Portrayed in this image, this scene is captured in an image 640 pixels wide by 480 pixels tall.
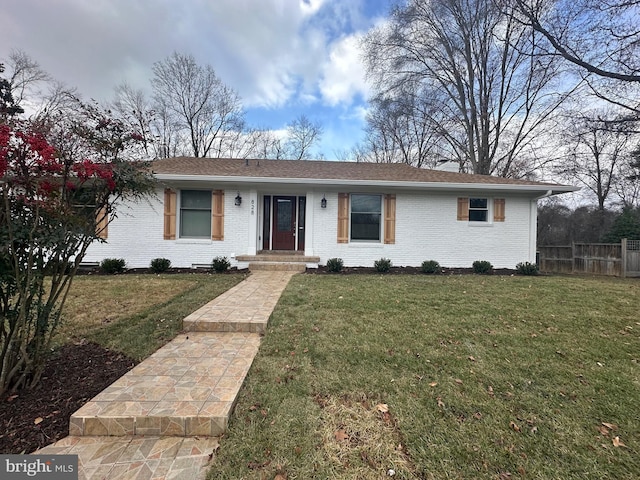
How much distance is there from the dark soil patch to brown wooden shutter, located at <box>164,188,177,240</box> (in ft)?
18.6

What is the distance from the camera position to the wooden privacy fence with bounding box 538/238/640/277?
10812mm

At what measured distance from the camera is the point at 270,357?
3043 mm

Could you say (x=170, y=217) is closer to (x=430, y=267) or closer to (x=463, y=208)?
(x=430, y=267)

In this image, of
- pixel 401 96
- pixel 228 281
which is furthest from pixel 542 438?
pixel 401 96

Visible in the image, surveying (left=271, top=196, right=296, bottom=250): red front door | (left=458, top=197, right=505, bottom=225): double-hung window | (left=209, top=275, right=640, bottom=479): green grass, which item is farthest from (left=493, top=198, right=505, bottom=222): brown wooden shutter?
(left=271, top=196, right=296, bottom=250): red front door

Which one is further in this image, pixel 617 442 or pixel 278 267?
pixel 278 267

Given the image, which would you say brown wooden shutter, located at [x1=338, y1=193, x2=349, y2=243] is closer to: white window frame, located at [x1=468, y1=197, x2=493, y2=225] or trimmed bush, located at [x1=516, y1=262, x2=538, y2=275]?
white window frame, located at [x1=468, y1=197, x2=493, y2=225]

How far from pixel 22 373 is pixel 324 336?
2930 mm

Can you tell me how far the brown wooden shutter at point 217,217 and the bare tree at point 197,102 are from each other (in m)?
13.6

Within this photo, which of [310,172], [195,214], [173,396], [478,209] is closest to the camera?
[173,396]

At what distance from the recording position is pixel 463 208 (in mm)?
8914

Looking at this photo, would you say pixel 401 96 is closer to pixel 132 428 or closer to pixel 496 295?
pixel 496 295

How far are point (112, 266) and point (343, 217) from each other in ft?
22.5

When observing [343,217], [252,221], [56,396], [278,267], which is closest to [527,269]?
[343,217]
